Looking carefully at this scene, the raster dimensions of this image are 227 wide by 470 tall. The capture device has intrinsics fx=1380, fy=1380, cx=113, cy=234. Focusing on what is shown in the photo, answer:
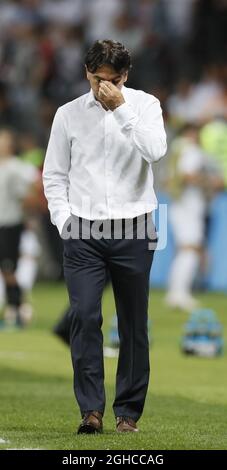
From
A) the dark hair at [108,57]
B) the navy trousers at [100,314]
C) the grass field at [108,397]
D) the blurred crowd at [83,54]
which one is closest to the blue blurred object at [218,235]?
the blurred crowd at [83,54]

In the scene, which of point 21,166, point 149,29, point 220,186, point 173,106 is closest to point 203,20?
point 149,29

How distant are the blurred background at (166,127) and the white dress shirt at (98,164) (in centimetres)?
682

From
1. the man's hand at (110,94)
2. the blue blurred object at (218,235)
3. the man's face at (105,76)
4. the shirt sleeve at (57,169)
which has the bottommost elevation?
the blue blurred object at (218,235)

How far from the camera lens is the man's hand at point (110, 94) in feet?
26.2

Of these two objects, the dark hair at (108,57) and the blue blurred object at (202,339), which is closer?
the dark hair at (108,57)

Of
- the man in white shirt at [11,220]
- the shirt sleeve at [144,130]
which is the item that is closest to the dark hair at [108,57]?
the shirt sleeve at [144,130]

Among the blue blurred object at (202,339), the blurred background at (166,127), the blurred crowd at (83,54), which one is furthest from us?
the blurred crowd at (83,54)

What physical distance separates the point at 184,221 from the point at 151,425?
10532mm

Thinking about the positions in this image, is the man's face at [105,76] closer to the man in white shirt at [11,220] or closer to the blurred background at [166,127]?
the blurred background at [166,127]

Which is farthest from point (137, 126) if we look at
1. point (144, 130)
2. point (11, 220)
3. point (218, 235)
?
point (218, 235)

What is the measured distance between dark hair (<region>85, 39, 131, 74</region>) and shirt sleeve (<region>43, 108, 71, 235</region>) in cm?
42

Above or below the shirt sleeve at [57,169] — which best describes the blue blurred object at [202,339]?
below

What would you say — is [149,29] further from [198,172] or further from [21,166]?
[21,166]

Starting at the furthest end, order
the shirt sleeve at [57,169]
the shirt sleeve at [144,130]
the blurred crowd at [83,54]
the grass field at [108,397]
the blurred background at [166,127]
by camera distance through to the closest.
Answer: the blurred crowd at [83,54] → the blurred background at [166,127] → the shirt sleeve at [57,169] → the grass field at [108,397] → the shirt sleeve at [144,130]
